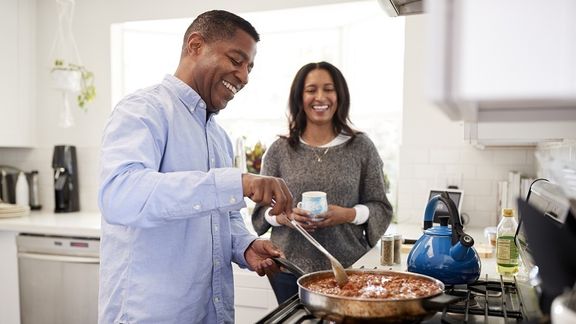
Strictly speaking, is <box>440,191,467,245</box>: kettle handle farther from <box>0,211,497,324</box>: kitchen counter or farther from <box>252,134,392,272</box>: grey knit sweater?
<box>0,211,497,324</box>: kitchen counter

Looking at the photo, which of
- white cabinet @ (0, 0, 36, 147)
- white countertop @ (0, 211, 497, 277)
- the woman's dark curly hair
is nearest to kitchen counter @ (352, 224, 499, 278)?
white countertop @ (0, 211, 497, 277)

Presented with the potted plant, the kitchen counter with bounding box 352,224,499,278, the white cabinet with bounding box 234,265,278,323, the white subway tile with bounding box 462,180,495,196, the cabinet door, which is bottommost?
the white cabinet with bounding box 234,265,278,323

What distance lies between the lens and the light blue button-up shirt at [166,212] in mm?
1223

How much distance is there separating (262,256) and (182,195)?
1.54 ft

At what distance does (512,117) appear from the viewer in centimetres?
72

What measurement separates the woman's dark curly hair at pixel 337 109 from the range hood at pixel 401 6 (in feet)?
2.11

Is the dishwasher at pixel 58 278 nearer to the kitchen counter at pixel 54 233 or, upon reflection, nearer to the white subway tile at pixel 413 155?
the kitchen counter at pixel 54 233

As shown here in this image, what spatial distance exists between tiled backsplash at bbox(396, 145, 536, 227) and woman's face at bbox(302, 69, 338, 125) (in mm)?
950

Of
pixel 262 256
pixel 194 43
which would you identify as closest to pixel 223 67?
pixel 194 43

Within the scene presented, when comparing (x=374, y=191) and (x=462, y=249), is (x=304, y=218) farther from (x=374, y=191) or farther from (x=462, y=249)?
(x=462, y=249)

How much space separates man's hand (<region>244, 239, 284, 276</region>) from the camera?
60.1 inches

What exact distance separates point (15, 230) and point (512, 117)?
10.2ft

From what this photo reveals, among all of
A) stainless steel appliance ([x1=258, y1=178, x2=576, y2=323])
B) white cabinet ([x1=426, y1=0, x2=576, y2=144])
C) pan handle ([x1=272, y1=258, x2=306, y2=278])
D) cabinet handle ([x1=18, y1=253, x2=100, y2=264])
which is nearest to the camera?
white cabinet ([x1=426, y1=0, x2=576, y2=144])

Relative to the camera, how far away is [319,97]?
2350 mm
